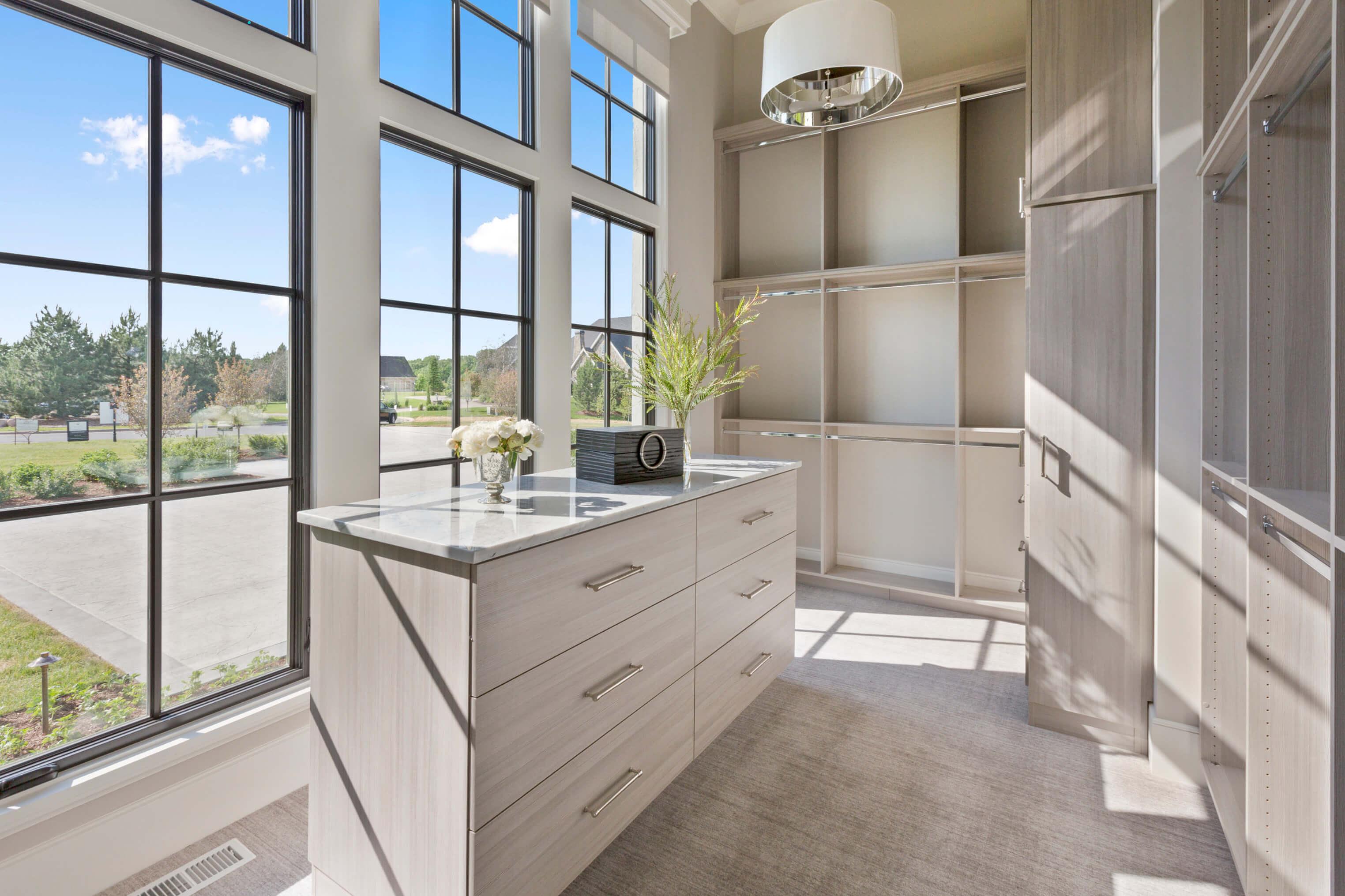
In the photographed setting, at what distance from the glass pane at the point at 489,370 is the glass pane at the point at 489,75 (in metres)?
0.88

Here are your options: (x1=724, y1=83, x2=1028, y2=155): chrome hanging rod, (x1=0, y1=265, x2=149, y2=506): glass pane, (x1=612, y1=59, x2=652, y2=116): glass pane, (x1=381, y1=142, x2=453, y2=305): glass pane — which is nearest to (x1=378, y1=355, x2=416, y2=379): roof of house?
(x1=381, y1=142, x2=453, y2=305): glass pane

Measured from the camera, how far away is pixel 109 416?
5.81 feet

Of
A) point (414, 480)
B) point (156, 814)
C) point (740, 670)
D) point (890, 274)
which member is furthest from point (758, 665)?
point (890, 274)

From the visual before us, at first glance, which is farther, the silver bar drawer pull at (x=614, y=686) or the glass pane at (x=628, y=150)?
the glass pane at (x=628, y=150)

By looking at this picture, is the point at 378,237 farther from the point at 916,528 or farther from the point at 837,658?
the point at 916,528

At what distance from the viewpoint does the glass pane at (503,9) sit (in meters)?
2.81

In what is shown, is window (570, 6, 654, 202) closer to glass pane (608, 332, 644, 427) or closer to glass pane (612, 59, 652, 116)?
glass pane (612, 59, 652, 116)

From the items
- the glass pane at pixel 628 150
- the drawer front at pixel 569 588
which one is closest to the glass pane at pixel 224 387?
the drawer front at pixel 569 588

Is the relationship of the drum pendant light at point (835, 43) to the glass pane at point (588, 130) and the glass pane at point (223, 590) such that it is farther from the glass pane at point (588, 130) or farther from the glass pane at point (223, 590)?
the glass pane at point (223, 590)

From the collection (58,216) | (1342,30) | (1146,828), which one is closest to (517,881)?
(1146,828)

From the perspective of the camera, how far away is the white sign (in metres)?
1.76

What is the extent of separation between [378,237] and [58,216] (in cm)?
86

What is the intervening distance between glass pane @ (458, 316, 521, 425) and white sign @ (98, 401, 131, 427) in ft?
3.85

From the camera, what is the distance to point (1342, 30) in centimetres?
102
